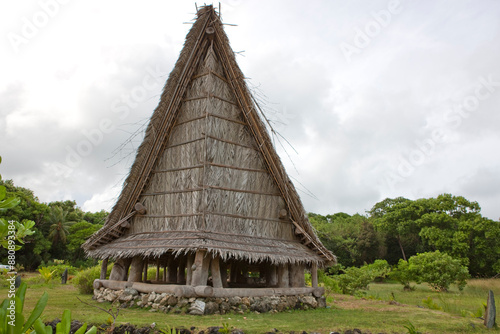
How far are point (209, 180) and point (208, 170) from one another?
9.6 inches

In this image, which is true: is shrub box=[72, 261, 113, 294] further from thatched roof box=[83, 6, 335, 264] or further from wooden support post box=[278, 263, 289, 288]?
wooden support post box=[278, 263, 289, 288]

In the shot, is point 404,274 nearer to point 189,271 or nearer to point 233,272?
point 233,272

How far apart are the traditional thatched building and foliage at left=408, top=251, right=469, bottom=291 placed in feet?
28.3

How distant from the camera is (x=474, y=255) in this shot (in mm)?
22141

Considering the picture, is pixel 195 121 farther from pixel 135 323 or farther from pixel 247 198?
pixel 135 323

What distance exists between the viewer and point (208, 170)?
8375 millimetres

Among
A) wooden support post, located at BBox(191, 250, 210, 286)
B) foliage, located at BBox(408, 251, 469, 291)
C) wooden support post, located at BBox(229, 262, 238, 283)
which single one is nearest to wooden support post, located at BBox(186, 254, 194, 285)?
wooden support post, located at BBox(191, 250, 210, 286)

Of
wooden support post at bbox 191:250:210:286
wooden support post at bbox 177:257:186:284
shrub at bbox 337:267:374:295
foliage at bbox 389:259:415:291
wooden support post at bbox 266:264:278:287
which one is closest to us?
wooden support post at bbox 191:250:210:286

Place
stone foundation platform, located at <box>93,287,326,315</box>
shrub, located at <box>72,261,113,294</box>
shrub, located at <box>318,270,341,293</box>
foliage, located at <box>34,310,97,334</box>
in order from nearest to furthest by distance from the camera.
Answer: foliage, located at <box>34,310,97,334</box> → stone foundation platform, located at <box>93,287,326,315</box> → shrub, located at <box>72,261,113,294</box> → shrub, located at <box>318,270,341,293</box>

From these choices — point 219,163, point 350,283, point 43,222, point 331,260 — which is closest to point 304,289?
point 331,260

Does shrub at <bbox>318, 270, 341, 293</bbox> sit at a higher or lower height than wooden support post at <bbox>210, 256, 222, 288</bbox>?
lower

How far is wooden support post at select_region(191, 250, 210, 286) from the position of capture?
732 centimetres

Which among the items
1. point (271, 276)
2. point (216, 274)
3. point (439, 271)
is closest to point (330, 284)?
point (439, 271)

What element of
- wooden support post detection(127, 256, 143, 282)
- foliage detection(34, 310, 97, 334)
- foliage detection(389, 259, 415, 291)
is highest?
foliage detection(34, 310, 97, 334)
